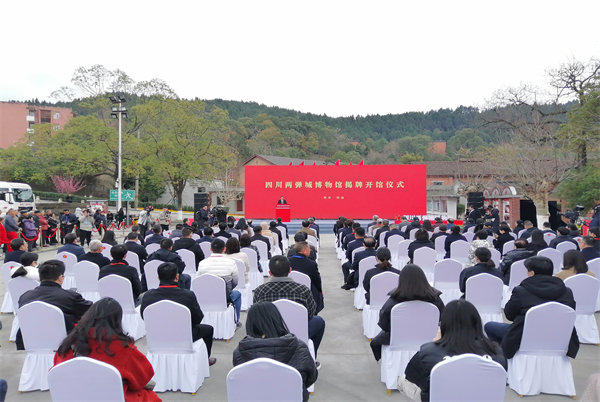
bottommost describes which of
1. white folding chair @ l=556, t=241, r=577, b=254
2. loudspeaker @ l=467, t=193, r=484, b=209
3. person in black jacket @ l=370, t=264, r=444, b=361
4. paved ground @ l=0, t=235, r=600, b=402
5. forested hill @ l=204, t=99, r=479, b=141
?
paved ground @ l=0, t=235, r=600, b=402

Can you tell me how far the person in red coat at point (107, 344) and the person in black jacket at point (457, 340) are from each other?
144 cm

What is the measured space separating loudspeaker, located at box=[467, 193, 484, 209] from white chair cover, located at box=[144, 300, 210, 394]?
36.9 feet

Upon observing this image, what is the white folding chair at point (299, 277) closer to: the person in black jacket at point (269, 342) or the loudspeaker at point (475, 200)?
the person in black jacket at point (269, 342)

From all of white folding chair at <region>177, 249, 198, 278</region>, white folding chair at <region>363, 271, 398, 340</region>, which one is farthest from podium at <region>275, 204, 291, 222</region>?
white folding chair at <region>363, 271, 398, 340</region>

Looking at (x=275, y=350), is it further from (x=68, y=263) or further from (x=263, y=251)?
(x=263, y=251)

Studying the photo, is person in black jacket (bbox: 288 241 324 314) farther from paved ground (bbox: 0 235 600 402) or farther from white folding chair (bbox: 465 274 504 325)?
white folding chair (bbox: 465 274 504 325)

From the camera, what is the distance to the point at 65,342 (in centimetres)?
208

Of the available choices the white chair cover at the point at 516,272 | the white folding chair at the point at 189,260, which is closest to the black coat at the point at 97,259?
the white folding chair at the point at 189,260

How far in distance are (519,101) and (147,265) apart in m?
20.1

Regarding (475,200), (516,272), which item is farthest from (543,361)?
(475,200)

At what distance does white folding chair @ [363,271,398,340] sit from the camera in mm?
3939

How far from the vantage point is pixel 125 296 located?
4188 millimetres

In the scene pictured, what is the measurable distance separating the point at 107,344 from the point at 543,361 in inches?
117

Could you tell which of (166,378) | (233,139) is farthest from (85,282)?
(233,139)
